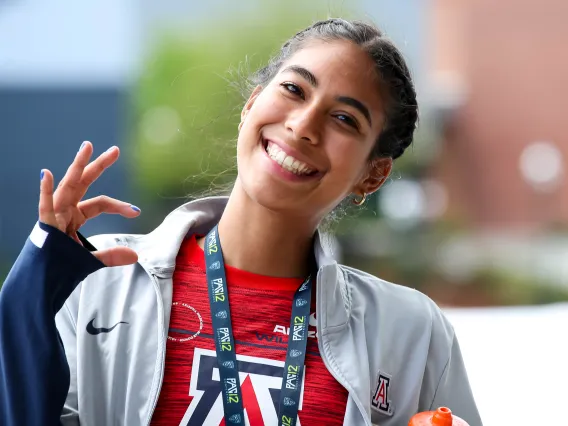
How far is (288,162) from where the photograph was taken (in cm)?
165

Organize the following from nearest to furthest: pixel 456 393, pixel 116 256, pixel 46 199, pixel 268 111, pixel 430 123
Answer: pixel 46 199, pixel 116 256, pixel 268 111, pixel 456 393, pixel 430 123

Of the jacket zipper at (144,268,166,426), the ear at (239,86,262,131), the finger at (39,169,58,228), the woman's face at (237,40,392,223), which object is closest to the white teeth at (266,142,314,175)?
the woman's face at (237,40,392,223)

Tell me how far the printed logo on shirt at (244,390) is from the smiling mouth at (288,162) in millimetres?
386

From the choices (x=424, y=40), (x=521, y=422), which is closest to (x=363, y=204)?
(x=521, y=422)

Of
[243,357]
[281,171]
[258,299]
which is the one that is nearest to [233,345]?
[243,357]

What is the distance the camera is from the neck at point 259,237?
1771 millimetres

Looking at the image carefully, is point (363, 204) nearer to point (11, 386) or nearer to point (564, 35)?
point (11, 386)

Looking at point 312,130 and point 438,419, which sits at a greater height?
point 312,130

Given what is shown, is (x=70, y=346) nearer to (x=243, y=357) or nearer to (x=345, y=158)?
(x=243, y=357)

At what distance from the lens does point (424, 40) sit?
26734mm

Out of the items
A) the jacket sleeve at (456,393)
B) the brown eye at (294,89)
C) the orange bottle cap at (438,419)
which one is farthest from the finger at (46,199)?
the jacket sleeve at (456,393)

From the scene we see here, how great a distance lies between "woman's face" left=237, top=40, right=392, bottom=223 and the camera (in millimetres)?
1656

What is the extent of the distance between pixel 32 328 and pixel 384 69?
0.91 m

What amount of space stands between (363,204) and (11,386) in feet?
3.35
